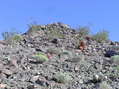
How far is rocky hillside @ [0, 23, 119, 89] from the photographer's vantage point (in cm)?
1413

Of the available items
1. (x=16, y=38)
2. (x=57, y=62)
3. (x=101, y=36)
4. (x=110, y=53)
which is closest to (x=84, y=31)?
(x=101, y=36)

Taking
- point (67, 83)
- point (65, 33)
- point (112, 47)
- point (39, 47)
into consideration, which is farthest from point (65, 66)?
point (65, 33)

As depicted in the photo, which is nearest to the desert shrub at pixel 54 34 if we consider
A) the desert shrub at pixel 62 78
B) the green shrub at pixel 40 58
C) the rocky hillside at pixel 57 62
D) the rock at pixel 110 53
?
the rocky hillside at pixel 57 62

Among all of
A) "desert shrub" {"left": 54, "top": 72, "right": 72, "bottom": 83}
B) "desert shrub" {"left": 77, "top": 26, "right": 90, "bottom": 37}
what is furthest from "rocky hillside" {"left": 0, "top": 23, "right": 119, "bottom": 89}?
"desert shrub" {"left": 77, "top": 26, "right": 90, "bottom": 37}

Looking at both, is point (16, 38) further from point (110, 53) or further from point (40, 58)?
point (40, 58)

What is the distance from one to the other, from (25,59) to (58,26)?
9.32 meters

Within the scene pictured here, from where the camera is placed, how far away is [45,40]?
22.3 metres

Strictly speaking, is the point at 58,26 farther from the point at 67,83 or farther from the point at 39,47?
the point at 67,83

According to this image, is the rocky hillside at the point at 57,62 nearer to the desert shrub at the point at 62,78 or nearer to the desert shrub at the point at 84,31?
the desert shrub at the point at 62,78

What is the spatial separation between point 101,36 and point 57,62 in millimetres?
7820

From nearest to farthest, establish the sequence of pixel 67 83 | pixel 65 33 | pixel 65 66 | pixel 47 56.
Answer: pixel 67 83 < pixel 65 66 < pixel 47 56 < pixel 65 33

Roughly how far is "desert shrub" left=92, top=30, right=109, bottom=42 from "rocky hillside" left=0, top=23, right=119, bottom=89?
57 millimetres

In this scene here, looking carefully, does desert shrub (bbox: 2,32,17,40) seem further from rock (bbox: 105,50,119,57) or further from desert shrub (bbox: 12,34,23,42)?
rock (bbox: 105,50,119,57)

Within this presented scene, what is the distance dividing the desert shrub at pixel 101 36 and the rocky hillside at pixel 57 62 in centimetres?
6
